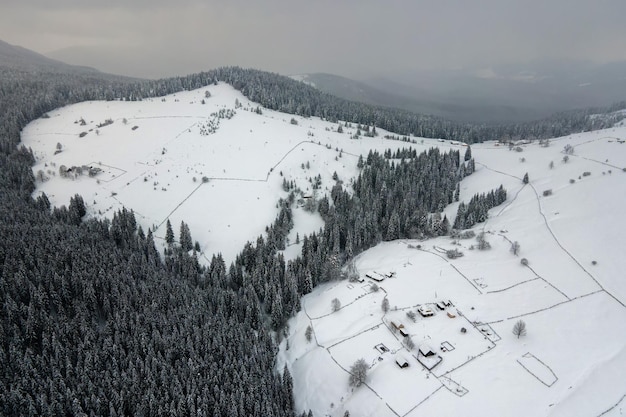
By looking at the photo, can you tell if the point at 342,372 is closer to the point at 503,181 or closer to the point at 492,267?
the point at 492,267

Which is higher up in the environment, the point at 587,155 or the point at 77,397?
the point at 587,155

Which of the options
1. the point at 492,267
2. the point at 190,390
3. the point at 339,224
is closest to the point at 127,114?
the point at 339,224

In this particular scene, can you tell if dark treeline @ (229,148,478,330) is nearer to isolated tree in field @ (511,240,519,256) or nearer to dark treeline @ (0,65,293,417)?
dark treeline @ (0,65,293,417)

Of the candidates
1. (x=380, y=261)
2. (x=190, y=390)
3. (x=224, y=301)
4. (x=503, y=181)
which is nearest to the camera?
(x=190, y=390)

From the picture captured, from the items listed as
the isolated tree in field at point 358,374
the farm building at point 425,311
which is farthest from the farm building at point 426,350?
the isolated tree in field at point 358,374

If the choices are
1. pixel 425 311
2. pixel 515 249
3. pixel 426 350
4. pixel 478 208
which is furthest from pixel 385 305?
pixel 478 208

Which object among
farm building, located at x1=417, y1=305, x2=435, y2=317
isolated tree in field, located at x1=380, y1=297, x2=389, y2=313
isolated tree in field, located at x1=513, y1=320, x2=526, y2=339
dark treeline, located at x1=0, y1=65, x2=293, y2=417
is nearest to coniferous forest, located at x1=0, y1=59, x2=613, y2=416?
dark treeline, located at x1=0, y1=65, x2=293, y2=417

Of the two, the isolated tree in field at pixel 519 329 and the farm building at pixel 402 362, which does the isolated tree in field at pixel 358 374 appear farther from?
the isolated tree in field at pixel 519 329
